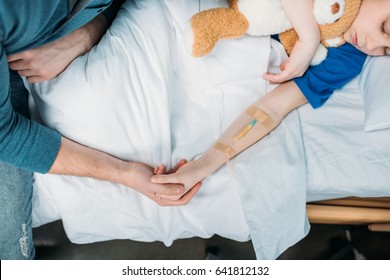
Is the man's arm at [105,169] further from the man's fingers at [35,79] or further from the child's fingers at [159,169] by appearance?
the man's fingers at [35,79]

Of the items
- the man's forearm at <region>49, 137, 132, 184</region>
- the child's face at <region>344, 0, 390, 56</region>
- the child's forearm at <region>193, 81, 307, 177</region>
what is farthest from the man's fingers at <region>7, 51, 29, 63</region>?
the child's face at <region>344, 0, 390, 56</region>

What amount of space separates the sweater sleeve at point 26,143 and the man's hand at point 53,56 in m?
0.11

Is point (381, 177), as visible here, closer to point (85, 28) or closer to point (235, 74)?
point (235, 74)

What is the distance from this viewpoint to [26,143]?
94 centimetres

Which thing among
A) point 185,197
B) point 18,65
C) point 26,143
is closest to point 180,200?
point 185,197

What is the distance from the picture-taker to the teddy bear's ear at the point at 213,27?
1.02m

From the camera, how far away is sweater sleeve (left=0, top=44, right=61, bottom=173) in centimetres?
89

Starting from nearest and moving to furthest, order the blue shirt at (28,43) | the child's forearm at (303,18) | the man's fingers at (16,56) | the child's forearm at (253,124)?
the blue shirt at (28,43)
the man's fingers at (16,56)
the child's forearm at (303,18)
the child's forearm at (253,124)

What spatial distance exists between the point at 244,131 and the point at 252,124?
3 centimetres

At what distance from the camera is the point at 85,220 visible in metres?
1.12

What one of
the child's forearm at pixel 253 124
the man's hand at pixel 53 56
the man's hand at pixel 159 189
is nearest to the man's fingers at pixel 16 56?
the man's hand at pixel 53 56

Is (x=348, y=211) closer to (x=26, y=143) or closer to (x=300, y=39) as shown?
(x=300, y=39)

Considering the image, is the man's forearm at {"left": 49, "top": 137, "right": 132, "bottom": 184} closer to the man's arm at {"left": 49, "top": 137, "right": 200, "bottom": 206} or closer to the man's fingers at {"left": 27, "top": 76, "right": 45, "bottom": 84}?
the man's arm at {"left": 49, "top": 137, "right": 200, "bottom": 206}
